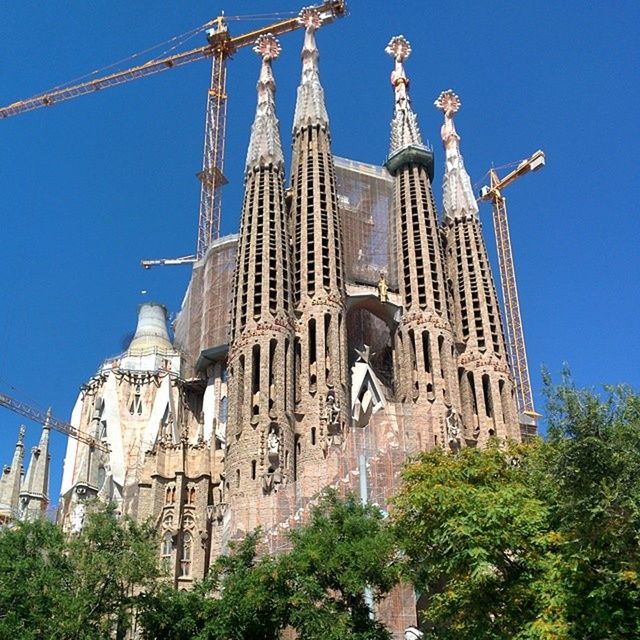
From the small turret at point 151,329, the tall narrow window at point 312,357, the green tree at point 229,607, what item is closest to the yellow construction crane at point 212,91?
the small turret at point 151,329

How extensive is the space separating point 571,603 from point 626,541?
173 centimetres

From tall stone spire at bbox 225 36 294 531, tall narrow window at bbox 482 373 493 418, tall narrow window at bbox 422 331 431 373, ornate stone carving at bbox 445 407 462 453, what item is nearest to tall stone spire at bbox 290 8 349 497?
tall stone spire at bbox 225 36 294 531

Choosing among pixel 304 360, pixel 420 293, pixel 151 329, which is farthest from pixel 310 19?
pixel 304 360

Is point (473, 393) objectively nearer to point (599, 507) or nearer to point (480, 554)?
point (480, 554)

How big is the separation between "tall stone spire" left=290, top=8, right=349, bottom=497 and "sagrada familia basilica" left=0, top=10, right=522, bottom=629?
0.09m

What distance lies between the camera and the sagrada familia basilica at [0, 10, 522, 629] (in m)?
34.3

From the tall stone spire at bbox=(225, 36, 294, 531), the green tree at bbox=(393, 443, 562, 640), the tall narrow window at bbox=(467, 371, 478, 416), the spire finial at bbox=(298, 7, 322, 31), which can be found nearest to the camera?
the green tree at bbox=(393, 443, 562, 640)

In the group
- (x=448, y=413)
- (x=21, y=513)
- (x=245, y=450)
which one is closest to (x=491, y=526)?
(x=245, y=450)

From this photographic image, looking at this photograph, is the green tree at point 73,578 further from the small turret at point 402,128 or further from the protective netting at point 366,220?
the small turret at point 402,128

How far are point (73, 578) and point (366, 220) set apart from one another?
102 ft

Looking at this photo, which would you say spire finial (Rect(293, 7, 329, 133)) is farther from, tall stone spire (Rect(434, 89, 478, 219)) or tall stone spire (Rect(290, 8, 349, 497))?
tall stone spire (Rect(434, 89, 478, 219))

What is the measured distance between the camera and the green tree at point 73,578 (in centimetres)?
1964

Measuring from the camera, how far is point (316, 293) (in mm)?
39906

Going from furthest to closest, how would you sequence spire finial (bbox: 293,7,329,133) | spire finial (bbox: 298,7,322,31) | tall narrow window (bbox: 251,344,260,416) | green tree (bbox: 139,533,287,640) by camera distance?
spire finial (bbox: 298,7,322,31) < spire finial (bbox: 293,7,329,133) < tall narrow window (bbox: 251,344,260,416) < green tree (bbox: 139,533,287,640)
